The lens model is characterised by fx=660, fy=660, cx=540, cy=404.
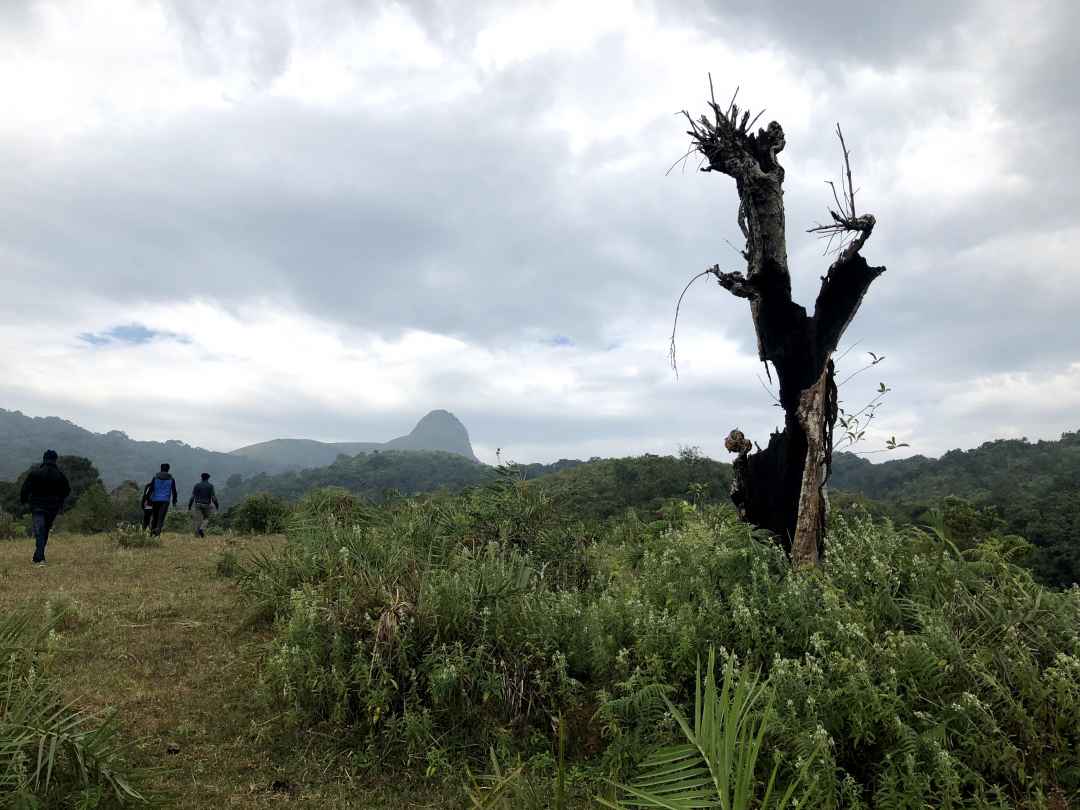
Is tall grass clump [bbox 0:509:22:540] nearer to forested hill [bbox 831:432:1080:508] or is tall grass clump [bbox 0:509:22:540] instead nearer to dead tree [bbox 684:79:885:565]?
dead tree [bbox 684:79:885:565]

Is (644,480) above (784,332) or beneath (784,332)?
beneath

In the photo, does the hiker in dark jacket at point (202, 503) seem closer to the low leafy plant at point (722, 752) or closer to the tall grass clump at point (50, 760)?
the tall grass clump at point (50, 760)

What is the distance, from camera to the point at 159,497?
47.2 feet

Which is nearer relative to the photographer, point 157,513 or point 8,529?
point 157,513

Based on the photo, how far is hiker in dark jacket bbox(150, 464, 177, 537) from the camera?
14.3m

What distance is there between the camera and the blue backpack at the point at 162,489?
14.4 m

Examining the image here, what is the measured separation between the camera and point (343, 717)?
5145 millimetres

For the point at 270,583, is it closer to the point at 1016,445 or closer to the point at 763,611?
the point at 763,611

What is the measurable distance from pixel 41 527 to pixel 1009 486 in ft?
143

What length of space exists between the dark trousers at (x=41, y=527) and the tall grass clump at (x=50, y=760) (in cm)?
816

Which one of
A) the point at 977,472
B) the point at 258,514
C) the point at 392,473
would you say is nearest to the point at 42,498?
the point at 258,514

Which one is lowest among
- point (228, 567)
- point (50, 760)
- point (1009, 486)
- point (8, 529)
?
point (50, 760)

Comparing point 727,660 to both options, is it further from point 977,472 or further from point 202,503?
point 977,472

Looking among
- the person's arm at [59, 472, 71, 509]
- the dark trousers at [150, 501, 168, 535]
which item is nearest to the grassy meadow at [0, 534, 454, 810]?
the person's arm at [59, 472, 71, 509]
